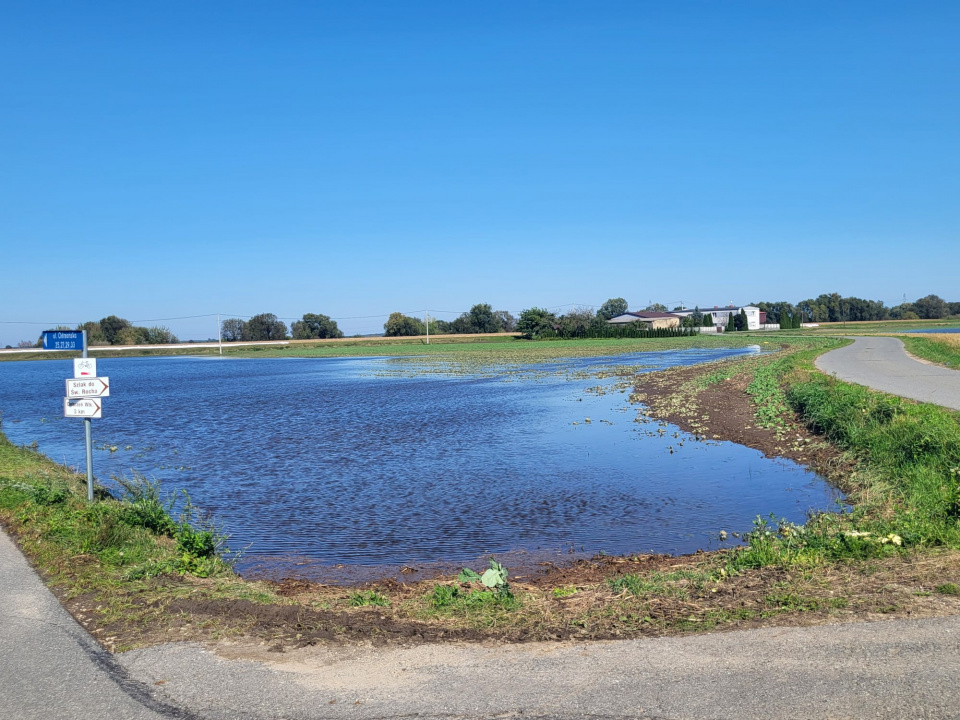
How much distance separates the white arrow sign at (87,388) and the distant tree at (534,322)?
5224 inches

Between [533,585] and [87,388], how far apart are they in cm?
742

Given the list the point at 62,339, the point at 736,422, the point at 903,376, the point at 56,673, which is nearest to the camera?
the point at 56,673

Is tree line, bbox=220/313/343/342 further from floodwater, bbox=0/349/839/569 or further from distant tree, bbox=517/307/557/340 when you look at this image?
floodwater, bbox=0/349/839/569

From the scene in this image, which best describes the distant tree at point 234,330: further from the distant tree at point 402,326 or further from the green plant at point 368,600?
the green plant at point 368,600

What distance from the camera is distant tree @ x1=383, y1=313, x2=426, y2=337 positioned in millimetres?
180125

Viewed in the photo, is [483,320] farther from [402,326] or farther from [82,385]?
[82,385]

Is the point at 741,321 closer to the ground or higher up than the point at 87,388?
higher up

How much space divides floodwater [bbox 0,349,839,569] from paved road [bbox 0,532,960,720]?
16.3 feet

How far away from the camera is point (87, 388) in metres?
11.7

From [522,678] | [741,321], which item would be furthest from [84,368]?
[741,321]

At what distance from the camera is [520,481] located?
16.3m

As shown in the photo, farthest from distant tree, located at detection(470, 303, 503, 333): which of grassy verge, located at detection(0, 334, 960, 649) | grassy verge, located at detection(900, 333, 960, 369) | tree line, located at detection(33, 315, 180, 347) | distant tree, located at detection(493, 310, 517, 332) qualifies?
grassy verge, located at detection(0, 334, 960, 649)

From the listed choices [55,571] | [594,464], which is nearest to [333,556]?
[55,571]

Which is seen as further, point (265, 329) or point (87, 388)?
point (265, 329)
